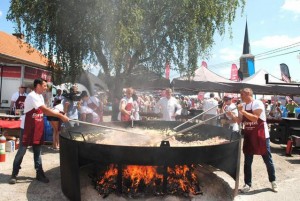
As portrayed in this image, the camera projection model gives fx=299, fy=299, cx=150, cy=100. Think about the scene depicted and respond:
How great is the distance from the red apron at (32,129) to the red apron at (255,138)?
3719 mm

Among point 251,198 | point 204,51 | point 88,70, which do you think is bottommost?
point 251,198

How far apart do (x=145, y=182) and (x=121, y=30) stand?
534 centimetres

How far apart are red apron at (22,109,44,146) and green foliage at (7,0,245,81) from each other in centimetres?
411

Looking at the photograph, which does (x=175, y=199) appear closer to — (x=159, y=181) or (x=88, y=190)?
(x=159, y=181)

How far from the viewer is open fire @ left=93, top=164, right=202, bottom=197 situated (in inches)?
182

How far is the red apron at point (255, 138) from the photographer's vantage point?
17.2 feet

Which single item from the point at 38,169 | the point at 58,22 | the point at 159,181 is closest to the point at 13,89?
the point at 58,22

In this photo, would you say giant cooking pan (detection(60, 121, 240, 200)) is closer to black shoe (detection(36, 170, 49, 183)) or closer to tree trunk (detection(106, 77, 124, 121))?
black shoe (detection(36, 170, 49, 183))

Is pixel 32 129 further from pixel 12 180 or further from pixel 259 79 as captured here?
pixel 259 79

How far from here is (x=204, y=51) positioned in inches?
429

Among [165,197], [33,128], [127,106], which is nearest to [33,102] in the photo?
[33,128]

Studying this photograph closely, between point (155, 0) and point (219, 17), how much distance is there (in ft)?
8.82

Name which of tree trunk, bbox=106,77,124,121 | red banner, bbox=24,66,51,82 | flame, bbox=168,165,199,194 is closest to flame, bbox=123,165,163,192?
flame, bbox=168,165,199,194

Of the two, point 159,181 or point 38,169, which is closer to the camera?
point 159,181
